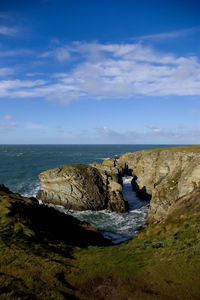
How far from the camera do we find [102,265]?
1364cm

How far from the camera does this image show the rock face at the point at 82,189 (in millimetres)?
44094

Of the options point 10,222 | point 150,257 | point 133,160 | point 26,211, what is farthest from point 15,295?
point 133,160

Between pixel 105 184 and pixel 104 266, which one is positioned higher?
pixel 104 266

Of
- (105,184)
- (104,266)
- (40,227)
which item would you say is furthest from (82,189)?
(104,266)

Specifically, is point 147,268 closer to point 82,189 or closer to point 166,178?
point 82,189

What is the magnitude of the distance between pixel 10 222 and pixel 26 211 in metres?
3.68

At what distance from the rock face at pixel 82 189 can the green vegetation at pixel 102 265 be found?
23992 millimetres

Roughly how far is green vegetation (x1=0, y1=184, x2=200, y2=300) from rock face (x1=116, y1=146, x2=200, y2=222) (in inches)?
295

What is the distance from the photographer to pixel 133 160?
83.2m

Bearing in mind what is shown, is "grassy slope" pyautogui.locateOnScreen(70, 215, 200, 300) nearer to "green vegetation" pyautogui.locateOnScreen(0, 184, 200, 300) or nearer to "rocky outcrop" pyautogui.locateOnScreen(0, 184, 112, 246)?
"green vegetation" pyautogui.locateOnScreen(0, 184, 200, 300)

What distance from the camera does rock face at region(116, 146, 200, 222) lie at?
36.0 m

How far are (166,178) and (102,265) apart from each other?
1373 inches

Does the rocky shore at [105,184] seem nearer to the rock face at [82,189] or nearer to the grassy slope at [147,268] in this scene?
the rock face at [82,189]

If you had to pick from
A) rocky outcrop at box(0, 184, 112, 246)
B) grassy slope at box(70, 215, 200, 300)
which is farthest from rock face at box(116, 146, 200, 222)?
rocky outcrop at box(0, 184, 112, 246)
